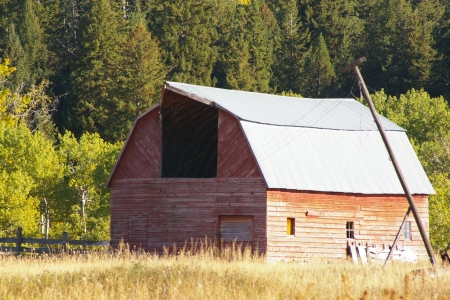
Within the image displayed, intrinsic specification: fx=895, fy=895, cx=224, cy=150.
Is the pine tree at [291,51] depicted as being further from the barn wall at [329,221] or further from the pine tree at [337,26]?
the barn wall at [329,221]

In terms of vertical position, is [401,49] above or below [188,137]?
above

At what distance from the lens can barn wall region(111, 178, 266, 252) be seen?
Answer: 95.3 feet

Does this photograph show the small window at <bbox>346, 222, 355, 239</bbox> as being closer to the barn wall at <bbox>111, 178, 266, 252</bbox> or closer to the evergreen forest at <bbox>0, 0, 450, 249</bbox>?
the barn wall at <bbox>111, 178, 266, 252</bbox>

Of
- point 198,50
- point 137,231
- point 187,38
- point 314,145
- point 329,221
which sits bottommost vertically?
point 137,231

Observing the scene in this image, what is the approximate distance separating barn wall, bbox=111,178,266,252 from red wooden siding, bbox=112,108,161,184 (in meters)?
0.31

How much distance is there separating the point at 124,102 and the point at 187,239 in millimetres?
36253

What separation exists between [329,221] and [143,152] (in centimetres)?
711

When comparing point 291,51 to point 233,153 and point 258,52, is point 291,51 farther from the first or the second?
point 233,153

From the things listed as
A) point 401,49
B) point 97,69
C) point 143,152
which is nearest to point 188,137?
point 143,152

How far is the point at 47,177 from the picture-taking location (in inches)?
2024

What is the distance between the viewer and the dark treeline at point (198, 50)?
67.9m

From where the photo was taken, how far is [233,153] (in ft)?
97.6

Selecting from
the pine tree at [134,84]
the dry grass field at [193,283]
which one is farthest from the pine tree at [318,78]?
the dry grass field at [193,283]

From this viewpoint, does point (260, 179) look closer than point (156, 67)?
Yes
